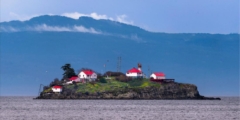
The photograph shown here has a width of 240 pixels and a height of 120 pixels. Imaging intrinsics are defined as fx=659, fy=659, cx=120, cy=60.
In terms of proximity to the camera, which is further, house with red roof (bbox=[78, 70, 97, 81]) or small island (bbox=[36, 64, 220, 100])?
house with red roof (bbox=[78, 70, 97, 81])

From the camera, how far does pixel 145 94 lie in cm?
16875

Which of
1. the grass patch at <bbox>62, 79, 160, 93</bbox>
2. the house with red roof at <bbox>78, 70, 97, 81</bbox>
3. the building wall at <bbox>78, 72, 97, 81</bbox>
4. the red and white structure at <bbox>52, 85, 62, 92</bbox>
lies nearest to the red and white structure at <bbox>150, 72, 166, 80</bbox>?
the grass patch at <bbox>62, 79, 160, 93</bbox>

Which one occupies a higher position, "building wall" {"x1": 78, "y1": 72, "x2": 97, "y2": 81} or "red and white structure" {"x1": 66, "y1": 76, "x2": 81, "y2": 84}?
"building wall" {"x1": 78, "y1": 72, "x2": 97, "y2": 81}

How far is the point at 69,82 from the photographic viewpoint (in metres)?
173

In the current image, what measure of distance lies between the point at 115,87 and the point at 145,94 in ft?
27.6

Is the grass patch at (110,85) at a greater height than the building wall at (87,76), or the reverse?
the building wall at (87,76)

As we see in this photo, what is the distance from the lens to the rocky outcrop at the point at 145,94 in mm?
165750

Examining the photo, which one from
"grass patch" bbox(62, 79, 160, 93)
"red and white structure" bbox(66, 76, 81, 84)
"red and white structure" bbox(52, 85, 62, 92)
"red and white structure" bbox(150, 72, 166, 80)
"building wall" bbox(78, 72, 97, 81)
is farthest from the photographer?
"red and white structure" bbox(150, 72, 166, 80)

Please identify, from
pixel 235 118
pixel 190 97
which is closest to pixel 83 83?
pixel 190 97

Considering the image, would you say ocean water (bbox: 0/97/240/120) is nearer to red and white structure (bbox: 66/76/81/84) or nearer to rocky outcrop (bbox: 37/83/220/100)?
rocky outcrop (bbox: 37/83/220/100)

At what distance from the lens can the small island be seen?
16588 cm

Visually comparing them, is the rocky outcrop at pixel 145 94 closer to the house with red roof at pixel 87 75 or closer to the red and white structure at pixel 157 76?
the red and white structure at pixel 157 76

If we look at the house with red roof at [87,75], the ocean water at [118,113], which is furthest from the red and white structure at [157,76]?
the ocean water at [118,113]

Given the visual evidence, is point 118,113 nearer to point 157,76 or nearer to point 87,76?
point 87,76
